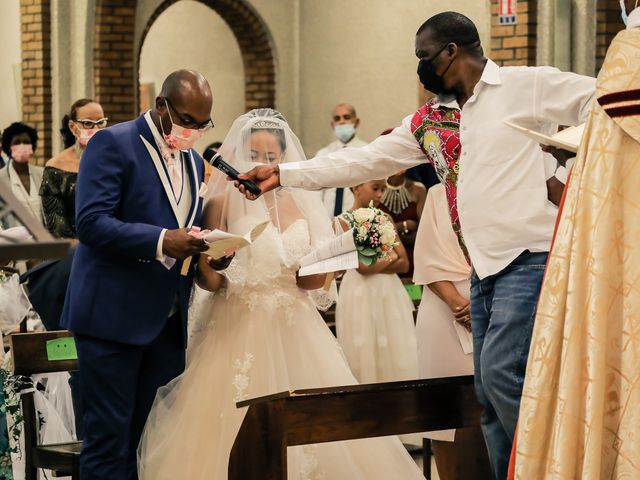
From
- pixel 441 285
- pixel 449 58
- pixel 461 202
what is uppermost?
pixel 449 58

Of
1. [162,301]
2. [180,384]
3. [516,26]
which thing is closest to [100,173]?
[162,301]

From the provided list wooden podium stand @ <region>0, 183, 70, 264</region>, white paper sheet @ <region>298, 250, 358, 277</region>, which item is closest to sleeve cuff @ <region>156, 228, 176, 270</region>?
white paper sheet @ <region>298, 250, 358, 277</region>

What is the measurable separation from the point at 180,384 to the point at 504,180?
5.35 feet

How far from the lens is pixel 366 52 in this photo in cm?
1227

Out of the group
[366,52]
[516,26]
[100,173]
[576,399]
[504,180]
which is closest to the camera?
[576,399]

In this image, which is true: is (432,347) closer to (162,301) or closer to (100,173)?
(162,301)

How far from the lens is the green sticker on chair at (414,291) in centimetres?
715

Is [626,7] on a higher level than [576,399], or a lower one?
higher

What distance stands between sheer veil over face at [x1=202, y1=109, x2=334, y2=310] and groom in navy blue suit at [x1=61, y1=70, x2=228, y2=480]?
1.75 feet

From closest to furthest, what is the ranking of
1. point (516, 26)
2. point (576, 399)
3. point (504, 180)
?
point (576, 399) → point (504, 180) → point (516, 26)

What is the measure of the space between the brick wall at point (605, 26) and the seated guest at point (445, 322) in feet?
13.6

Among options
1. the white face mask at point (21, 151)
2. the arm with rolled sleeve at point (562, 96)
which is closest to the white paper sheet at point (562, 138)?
the arm with rolled sleeve at point (562, 96)

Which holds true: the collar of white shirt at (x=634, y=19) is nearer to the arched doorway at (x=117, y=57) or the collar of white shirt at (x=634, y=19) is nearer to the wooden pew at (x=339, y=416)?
the wooden pew at (x=339, y=416)

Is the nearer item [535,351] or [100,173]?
[535,351]
